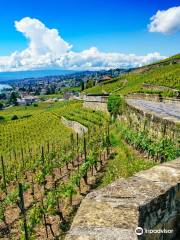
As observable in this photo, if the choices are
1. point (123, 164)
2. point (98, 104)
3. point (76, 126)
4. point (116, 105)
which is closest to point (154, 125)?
point (123, 164)

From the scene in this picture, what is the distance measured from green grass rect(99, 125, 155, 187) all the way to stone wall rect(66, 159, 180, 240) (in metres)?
9.96

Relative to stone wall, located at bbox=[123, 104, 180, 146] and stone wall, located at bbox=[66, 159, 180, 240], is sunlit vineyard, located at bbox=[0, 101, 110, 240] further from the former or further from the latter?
stone wall, located at bbox=[66, 159, 180, 240]

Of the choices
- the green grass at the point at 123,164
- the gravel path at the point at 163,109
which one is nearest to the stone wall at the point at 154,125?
the gravel path at the point at 163,109

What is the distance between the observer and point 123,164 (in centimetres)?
1772

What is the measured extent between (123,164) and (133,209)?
13.7 m

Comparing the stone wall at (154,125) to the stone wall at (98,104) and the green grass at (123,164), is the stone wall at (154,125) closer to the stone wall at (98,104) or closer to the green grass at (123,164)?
the green grass at (123,164)

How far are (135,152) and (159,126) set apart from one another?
365cm

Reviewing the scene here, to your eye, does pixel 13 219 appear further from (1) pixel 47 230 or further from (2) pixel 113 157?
(2) pixel 113 157

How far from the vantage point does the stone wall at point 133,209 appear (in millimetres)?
3697

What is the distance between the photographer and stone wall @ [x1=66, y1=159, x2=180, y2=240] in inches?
146

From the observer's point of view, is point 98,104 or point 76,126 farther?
point 98,104

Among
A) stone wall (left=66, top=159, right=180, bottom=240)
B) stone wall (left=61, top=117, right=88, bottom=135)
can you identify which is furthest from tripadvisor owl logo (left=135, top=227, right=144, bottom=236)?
stone wall (left=61, top=117, right=88, bottom=135)

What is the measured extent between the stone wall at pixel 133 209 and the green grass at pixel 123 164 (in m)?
9.96

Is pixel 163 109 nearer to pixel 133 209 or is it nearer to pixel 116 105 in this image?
pixel 116 105
